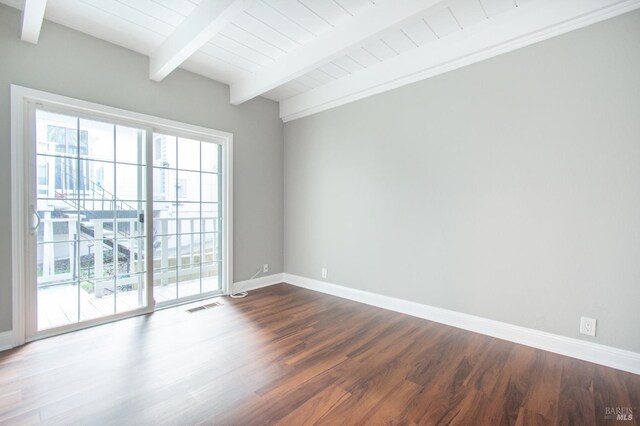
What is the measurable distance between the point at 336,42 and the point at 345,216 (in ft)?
6.72

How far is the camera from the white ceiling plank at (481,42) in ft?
7.30

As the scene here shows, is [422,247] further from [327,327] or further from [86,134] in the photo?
[86,134]

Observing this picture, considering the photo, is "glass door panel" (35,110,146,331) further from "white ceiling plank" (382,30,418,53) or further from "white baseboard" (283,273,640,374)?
"white ceiling plank" (382,30,418,53)

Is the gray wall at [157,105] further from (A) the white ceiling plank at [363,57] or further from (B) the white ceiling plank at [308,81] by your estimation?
(A) the white ceiling plank at [363,57]

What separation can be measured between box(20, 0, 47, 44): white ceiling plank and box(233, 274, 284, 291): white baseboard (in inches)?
125

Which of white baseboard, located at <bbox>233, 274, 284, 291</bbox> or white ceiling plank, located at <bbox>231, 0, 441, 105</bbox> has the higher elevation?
white ceiling plank, located at <bbox>231, 0, 441, 105</bbox>

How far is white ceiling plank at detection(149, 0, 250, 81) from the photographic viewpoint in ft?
7.12

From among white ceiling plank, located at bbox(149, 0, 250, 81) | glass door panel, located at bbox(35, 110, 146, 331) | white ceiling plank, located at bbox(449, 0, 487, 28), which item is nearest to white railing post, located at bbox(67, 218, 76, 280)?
glass door panel, located at bbox(35, 110, 146, 331)

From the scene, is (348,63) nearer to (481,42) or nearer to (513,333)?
(481,42)

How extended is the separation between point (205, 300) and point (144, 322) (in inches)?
30.8

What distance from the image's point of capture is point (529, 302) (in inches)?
100

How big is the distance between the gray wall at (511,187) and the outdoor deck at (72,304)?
8.32 feet

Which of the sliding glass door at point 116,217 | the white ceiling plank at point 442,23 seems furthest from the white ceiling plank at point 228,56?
the white ceiling plank at point 442,23

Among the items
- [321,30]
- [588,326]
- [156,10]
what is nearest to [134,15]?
[156,10]
